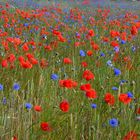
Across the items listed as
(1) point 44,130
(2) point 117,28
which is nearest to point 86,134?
(1) point 44,130

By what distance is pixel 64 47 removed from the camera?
4.76 metres

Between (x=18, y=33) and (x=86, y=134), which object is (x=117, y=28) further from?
(x=86, y=134)

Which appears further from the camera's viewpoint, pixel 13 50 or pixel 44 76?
pixel 13 50

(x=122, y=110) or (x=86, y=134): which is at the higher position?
(x=122, y=110)

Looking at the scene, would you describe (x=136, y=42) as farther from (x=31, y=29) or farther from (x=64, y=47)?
(x=31, y=29)

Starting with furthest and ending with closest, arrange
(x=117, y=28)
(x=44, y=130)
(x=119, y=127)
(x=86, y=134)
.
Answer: (x=117, y=28) → (x=86, y=134) → (x=119, y=127) → (x=44, y=130)

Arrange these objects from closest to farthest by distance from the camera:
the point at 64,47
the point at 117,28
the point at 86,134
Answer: the point at 86,134
the point at 64,47
the point at 117,28

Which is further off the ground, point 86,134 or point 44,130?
point 44,130

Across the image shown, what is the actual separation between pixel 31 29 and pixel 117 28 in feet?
4.82

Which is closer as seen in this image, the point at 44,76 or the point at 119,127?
the point at 119,127

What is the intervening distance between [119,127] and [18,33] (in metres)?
2.84

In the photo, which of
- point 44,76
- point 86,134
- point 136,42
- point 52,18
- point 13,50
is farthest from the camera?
point 52,18

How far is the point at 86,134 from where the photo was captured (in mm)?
2545

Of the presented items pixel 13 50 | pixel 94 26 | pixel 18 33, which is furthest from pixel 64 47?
pixel 94 26
